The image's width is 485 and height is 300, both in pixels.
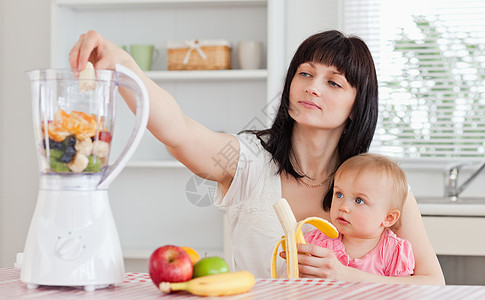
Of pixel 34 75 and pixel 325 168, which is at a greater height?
pixel 34 75

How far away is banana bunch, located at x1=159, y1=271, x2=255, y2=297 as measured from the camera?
3.02 ft

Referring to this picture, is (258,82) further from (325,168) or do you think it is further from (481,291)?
(481,291)

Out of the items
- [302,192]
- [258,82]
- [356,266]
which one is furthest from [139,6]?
[356,266]

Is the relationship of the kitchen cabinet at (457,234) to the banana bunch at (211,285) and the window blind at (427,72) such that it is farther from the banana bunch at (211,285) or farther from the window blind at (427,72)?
the banana bunch at (211,285)

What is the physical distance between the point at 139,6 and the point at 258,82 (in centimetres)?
73

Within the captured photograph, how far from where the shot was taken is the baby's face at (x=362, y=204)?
153 cm

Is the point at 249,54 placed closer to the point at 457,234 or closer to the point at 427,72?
the point at 427,72

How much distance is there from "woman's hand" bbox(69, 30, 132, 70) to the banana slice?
0.27 ft

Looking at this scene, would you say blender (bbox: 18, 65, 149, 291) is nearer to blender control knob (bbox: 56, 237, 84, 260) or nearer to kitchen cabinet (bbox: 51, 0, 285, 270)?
blender control knob (bbox: 56, 237, 84, 260)

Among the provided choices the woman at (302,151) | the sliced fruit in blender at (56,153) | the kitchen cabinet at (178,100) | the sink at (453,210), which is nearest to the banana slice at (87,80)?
the sliced fruit in blender at (56,153)

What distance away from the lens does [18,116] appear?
11.4 ft

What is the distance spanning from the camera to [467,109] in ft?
10.7

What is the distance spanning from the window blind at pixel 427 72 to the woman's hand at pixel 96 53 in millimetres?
2238

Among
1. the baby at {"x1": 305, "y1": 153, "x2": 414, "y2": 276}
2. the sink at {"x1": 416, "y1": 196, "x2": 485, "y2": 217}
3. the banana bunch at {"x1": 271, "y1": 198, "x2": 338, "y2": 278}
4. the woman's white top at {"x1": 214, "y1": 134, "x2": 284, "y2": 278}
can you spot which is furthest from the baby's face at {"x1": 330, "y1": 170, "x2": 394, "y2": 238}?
the sink at {"x1": 416, "y1": 196, "x2": 485, "y2": 217}
